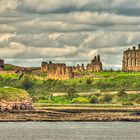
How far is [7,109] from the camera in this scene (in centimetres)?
17500

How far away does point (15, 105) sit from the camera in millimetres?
179500

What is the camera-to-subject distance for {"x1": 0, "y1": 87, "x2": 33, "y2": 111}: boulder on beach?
577 feet

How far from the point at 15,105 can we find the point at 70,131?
117ft

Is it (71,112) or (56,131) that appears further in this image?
(71,112)

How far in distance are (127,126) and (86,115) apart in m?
13.3

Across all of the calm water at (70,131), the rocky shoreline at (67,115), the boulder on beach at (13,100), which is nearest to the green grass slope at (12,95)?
the boulder on beach at (13,100)

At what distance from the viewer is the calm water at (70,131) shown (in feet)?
441

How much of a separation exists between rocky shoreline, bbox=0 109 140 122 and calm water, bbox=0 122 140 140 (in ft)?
2.61

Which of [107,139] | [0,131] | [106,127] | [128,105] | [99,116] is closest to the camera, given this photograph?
[107,139]

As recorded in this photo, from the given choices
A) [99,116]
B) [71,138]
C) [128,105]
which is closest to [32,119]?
[99,116]

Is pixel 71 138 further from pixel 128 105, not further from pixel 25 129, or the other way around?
pixel 128 105

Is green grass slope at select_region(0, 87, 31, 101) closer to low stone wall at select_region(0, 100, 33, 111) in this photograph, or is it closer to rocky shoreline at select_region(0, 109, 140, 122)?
low stone wall at select_region(0, 100, 33, 111)

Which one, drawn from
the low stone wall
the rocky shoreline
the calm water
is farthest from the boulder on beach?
the calm water

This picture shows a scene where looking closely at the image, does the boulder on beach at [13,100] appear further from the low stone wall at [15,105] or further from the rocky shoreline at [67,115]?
the rocky shoreline at [67,115]
